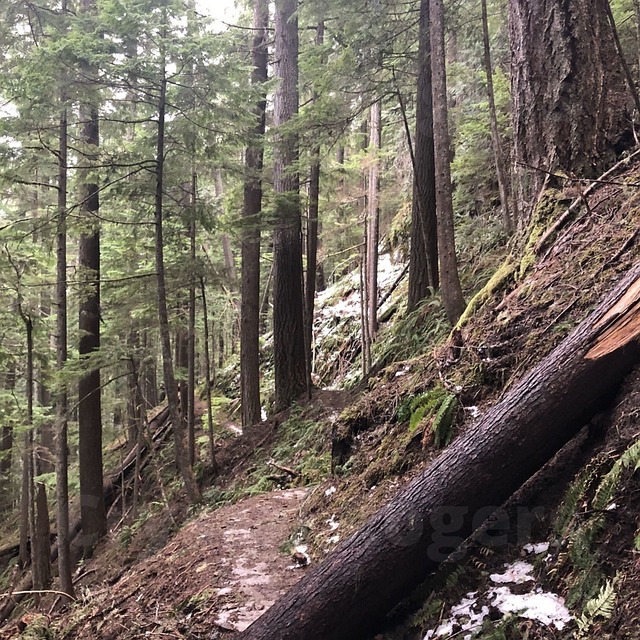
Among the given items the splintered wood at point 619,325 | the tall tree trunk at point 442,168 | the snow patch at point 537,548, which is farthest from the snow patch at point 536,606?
the tall tree trunk at point 442,168

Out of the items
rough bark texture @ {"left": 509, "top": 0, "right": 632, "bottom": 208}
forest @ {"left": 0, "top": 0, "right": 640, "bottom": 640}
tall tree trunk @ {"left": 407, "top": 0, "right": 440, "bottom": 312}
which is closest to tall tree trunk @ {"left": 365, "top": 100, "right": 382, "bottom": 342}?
forest @ {"left": 0, "top": 0, "right": 640, "bottom": 640}

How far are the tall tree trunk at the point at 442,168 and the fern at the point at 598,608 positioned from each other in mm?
5054

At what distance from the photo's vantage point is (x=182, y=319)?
12.3 m

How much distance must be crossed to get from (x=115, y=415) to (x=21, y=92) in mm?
18369

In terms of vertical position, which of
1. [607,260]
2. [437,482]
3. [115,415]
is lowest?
[115,415]

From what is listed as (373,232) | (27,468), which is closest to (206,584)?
(27,468)

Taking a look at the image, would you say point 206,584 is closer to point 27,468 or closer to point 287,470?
point 287,470

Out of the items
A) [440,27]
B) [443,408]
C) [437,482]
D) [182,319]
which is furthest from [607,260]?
[182,319]

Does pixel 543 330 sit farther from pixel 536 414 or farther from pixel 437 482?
pixel 437 482

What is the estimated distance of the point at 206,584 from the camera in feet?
15.8

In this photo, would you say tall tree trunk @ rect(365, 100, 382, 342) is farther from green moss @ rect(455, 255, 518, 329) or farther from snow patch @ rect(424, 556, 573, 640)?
snow patch @ rect(424, 556, 573, 640)

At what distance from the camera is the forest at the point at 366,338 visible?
305 cm

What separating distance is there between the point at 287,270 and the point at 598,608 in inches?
396

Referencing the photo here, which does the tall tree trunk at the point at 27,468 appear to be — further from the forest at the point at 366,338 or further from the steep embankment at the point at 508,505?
the steep embankment at the point at 508,505
